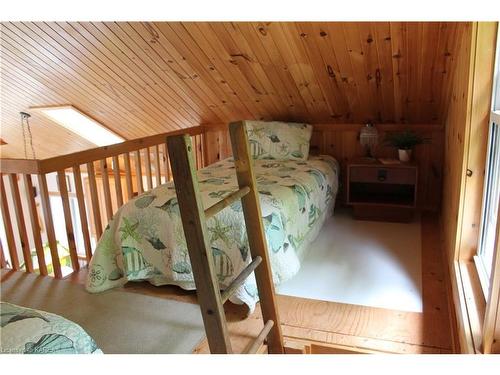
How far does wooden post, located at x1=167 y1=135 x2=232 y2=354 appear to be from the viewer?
1243 millimetres

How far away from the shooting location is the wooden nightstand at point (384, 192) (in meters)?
3.23

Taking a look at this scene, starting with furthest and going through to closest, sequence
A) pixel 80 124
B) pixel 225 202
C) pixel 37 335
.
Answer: pixel 80 124 → pixel 225 202 → pixel 37 335

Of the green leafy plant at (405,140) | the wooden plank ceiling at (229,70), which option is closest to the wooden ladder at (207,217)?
the wooden plank ceiling at (229,70)

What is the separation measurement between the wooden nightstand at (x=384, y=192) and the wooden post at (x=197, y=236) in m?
2.30

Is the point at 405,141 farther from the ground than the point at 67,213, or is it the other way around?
the point at 405,141

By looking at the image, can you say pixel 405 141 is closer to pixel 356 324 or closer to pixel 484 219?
pixel 484 219

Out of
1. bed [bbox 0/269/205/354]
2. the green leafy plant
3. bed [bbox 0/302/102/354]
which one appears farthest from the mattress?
the green leafy plant

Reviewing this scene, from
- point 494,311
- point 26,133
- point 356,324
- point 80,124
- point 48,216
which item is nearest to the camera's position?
point 494,311

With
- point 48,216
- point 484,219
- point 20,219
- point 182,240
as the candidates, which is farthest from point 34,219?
point 484,219

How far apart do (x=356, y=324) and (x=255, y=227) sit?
0.71 meters

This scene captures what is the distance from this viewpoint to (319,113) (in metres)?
3.65

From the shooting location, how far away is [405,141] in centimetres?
329

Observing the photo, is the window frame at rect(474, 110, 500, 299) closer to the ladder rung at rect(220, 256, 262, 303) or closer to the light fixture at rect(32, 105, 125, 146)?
the ladder rung at rect(220, 256, 262, 303)
